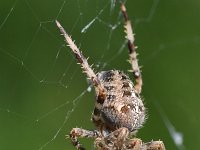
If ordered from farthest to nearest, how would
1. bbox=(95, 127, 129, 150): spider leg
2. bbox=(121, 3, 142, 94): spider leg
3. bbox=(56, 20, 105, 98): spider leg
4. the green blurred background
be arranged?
1. the green blurred background
2. bbox=(121, 3, 142, 94): spider leg
3. bbox=(95, 127, 129, 150): spider leg
4. bbox=(56, 20, 105, 98): spider leg

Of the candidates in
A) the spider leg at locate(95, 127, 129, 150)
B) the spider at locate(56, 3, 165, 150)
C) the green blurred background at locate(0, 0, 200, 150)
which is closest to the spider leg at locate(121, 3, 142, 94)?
the spider at locate(56, 3, 165, 150)

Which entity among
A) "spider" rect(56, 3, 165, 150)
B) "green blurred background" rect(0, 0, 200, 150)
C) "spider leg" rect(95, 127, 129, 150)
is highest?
"green blurred background" rect(0, 0, 200, 150)

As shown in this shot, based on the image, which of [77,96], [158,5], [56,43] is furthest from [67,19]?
[158,5]

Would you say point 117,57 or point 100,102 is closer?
point 100,102

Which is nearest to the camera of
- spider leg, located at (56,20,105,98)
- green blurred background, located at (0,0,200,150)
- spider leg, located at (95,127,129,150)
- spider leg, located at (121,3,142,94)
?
spider leg, located at (56,20,105,98)

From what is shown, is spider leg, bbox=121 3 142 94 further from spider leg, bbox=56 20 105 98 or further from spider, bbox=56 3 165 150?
spider leg, bbox=56 20 105 98

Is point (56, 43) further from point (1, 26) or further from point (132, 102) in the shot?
point (132, 102)
